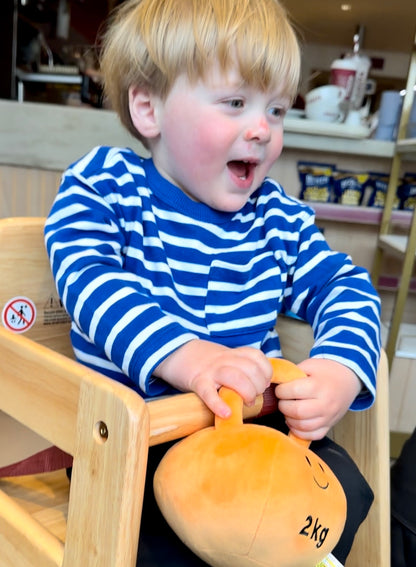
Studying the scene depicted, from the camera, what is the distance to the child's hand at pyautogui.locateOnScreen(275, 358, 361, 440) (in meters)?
0.54

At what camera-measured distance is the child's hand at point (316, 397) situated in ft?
1.78

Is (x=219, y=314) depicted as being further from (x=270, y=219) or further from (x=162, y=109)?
(x=162, y=109)

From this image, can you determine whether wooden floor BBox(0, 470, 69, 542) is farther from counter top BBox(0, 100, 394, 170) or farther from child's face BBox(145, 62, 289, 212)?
counter top BBox(0, 100, 394, 170)

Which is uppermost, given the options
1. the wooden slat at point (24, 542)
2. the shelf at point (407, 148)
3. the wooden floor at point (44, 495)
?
the shelf at point (407, 148)

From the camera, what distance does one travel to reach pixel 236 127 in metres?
0.69

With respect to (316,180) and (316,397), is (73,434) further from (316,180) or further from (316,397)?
(316,180)

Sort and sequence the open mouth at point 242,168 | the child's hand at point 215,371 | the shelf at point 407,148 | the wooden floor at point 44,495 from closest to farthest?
the child's hand at point 215,371 < the wooden floor at point 44,495 < the open mouth at point 242,168 < the shelf at point 407,148

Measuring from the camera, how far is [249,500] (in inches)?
15.8

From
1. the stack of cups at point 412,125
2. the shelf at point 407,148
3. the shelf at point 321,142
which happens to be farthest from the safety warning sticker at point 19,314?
the stack of cups at point 412,125

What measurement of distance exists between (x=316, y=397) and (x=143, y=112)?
0.45 metres

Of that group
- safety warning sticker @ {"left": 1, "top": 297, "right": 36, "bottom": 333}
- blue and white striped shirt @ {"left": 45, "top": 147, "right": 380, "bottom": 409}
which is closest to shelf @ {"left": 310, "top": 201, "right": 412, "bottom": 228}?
blue and white striped shirt @ {"left": 45, "top": 147, "right": 380, "bottom": 409}

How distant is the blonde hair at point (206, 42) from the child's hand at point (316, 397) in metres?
0.36

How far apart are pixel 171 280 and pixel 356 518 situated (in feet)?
1.16

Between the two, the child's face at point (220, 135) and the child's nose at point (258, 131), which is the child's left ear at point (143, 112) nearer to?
the child's face at point (220, 135)
